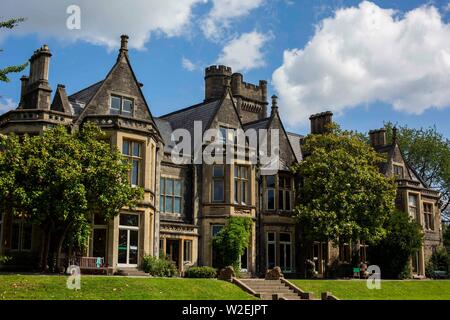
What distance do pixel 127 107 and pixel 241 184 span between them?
8.80 m

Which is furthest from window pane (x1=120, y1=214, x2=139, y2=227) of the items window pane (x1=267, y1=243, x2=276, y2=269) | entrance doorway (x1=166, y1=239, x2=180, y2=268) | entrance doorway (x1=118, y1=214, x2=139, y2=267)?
window pane (x1=267, y1=243, x2=276, y2=269)

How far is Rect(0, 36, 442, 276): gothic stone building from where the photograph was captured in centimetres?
2994

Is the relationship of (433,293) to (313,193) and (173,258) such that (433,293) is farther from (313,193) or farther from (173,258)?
(173,258)

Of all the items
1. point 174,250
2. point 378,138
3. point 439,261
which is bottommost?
point 439,261

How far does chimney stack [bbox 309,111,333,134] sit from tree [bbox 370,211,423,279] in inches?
317

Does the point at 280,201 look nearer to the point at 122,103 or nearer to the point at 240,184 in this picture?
the point at 240,184

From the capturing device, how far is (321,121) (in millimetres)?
45094

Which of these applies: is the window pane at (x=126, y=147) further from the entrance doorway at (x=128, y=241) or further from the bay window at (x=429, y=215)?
the bay window at (x=429, y=215)

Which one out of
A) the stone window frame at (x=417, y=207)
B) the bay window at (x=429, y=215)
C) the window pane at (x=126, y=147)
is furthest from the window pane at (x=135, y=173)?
the bay window at (x=429, y=215)

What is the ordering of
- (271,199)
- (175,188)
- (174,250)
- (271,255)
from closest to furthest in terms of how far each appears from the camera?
(174,250) < (175,188) < (271,255) < (271,199)

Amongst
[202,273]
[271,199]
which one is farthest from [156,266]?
[271,199]

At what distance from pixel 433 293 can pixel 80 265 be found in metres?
18.8

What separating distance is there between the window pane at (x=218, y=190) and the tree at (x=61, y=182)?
9557 millimetres

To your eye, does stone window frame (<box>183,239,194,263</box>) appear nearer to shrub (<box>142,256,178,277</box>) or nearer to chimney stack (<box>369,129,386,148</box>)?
shrub (<box>142,256,178,277</box>)
